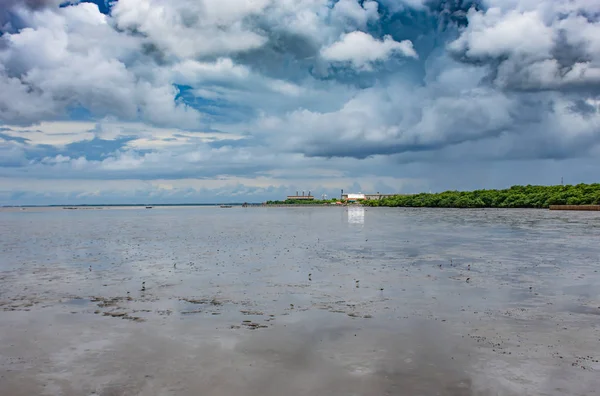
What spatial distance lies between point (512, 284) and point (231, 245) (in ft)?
89.4

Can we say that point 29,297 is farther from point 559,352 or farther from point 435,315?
point 559,352

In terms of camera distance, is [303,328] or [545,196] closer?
[303,328]

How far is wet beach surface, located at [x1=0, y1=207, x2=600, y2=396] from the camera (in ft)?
35.9

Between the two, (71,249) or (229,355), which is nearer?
(229,355)

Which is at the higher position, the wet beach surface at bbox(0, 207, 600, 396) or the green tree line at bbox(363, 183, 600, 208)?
the green tree line at bbox(363, 183, 600, 208)

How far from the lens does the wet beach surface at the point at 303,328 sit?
10.9m

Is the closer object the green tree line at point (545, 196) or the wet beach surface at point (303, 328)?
the wet beach surface at point (303, 328)

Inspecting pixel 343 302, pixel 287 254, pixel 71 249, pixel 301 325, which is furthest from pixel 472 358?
pixel 71 249

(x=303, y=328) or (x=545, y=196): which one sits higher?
(x=545, y=196)

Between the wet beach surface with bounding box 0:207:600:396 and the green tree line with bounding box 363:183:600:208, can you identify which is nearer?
the wet beach surface with bounding box 0:207:600:396

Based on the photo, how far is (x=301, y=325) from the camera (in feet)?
51.5

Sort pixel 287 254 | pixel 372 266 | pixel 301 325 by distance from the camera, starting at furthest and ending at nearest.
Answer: pixel 287 254, pixel 372 266, pixel 301 325

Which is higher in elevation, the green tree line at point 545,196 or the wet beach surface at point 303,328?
the green tree line at point 545,196

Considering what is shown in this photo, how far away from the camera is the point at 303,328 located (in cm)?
1533
